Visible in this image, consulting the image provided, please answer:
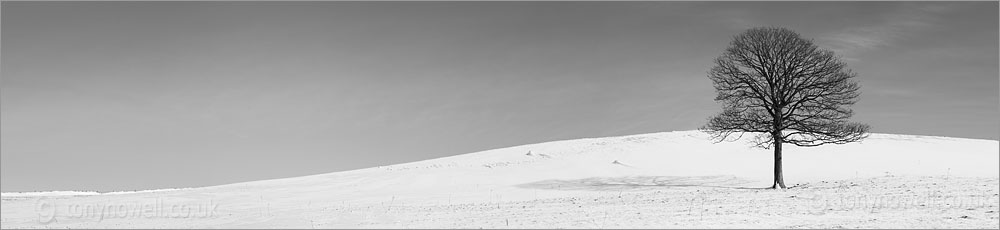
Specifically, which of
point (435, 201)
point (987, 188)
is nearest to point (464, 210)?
point (435, 201)

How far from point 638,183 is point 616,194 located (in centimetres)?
621

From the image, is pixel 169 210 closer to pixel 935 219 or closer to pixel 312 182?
pixel 312 182

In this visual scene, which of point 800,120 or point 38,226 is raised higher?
point 800,120

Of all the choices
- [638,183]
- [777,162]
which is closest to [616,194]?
[638,183]

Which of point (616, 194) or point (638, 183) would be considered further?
point (638, 183)

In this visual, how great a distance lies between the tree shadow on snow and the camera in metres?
31.7

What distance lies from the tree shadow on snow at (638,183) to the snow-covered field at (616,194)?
0.09m

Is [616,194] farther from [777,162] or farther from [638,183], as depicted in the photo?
[777,162]

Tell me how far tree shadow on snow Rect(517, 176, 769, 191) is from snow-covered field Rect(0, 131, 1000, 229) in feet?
0.30

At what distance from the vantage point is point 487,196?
93.1 ft

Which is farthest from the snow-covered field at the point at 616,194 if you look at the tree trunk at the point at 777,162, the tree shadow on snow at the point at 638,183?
the tree trunk at the point at 777,162

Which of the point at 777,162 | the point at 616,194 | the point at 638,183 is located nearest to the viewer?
the point at 616,194

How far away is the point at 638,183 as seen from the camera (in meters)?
33.5

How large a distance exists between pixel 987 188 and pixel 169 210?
26.6 m
